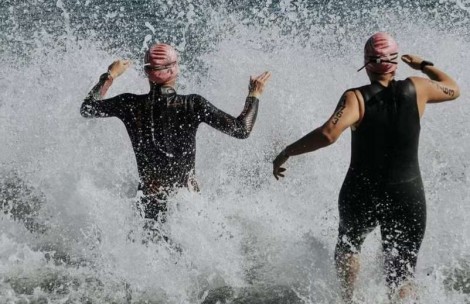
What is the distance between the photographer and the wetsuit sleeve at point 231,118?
194 inches

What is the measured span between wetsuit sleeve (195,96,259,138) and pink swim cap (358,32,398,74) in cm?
94

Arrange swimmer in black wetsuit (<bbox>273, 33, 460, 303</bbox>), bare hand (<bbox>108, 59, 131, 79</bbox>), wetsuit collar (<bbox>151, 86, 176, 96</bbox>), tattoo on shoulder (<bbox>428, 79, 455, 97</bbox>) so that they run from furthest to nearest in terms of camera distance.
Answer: bare hand (<bbox>108, 59, 131, 79</bbox>), wetsuit collar (<bbox>151, 86, 176, 96</bbox>), tattoo on shoulder (<bbox>428, 79, 455, 97</bbox>), swimmer in black wetsuit (<bbox>273, 33, 460, 303</bbox>)

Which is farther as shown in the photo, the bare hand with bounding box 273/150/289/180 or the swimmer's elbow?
the bare hand with bounding box 273/150/289/180

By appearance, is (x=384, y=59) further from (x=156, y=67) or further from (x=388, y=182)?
(x=156, y=67)

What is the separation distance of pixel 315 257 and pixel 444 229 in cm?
145

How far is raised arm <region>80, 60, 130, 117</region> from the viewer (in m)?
5.21

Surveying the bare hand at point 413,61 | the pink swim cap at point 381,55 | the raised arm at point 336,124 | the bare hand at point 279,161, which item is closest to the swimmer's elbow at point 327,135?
the raised arm at point 336,124

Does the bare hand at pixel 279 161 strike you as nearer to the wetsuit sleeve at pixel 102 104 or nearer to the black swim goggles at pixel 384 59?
the black swim goggles at pixel 384 59

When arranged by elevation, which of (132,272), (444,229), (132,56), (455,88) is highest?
(132,56)

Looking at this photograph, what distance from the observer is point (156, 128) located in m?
5.10

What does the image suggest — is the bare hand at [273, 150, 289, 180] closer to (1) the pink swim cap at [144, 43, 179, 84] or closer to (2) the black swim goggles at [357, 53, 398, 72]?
(2) the black swim goggles at [357, 53, 398, 72]

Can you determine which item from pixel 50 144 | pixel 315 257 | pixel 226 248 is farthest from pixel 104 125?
pixel 315 257

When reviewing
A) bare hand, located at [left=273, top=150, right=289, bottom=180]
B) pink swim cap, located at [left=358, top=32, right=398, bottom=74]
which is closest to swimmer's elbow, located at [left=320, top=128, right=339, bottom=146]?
bare hand, located at [left=273, top=150, right=289, bottom=180]

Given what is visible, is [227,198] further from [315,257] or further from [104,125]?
[104,125]
